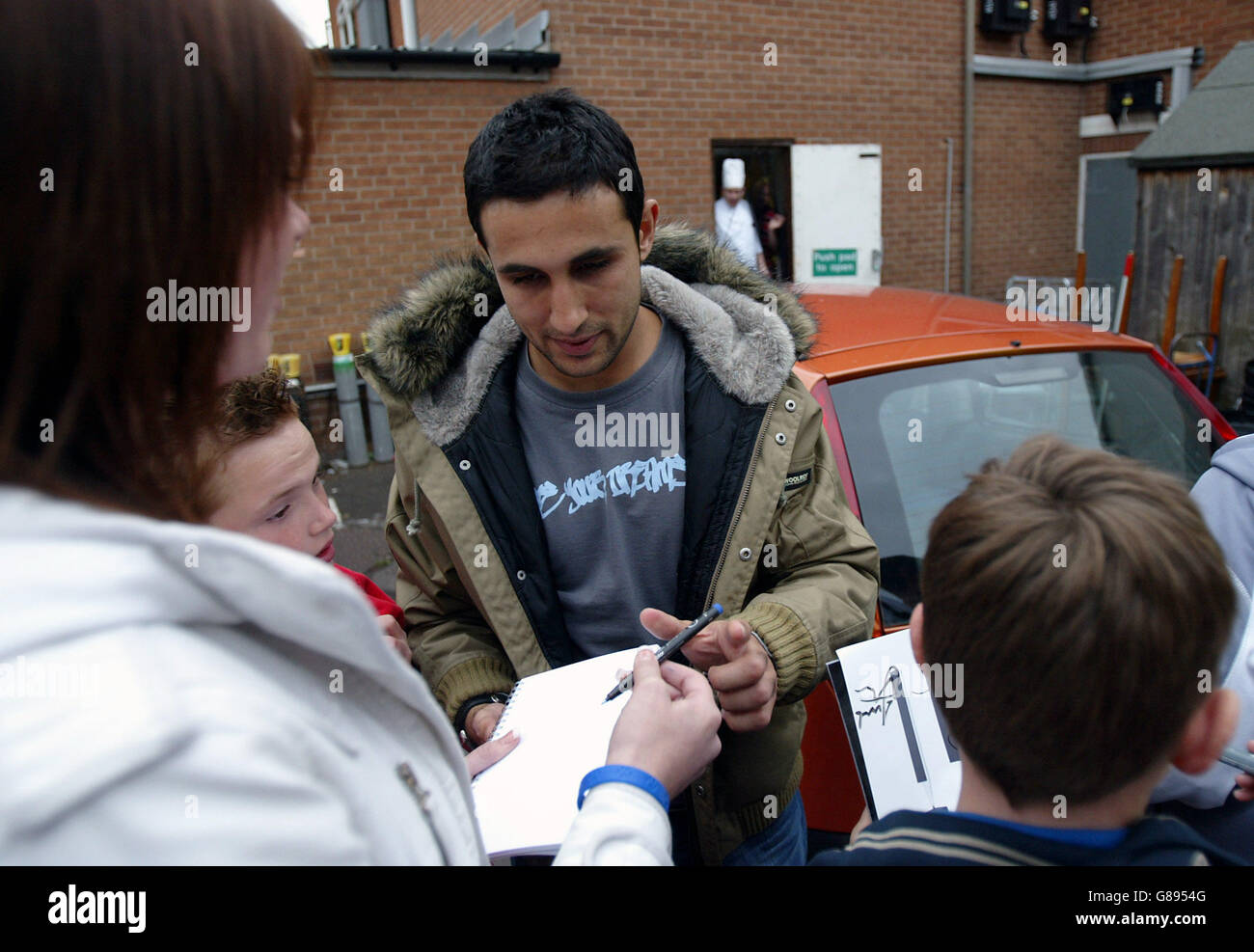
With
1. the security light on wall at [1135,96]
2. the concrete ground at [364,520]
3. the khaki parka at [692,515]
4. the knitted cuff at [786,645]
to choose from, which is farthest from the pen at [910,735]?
the security light on wall at [1135,96]

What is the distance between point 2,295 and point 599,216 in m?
1.17

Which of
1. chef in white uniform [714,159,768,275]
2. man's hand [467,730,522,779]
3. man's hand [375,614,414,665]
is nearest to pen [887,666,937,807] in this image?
man's hand [467,730,522,779]

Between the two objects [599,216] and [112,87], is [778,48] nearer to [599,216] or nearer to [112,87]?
[599,216]

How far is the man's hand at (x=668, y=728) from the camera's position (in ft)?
3.42

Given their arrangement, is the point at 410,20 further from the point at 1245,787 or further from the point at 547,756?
the point at 1245,787

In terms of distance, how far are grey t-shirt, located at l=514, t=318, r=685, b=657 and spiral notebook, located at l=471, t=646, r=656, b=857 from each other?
0.24 metres

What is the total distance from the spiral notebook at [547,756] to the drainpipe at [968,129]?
10.3 meters

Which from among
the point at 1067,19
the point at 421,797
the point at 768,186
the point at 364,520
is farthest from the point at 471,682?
the point at 1067,19

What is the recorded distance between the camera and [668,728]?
110 centimetres

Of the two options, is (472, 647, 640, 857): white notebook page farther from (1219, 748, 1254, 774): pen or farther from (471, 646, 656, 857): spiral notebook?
(1219, 748, 1254, 774): pen

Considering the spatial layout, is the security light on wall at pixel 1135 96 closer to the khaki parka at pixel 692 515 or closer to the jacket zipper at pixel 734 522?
the khaki parka at pixel 692 515

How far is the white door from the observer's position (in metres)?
9.00

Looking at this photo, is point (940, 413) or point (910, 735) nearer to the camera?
point (910, 735)

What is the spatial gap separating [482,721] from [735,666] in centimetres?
53
